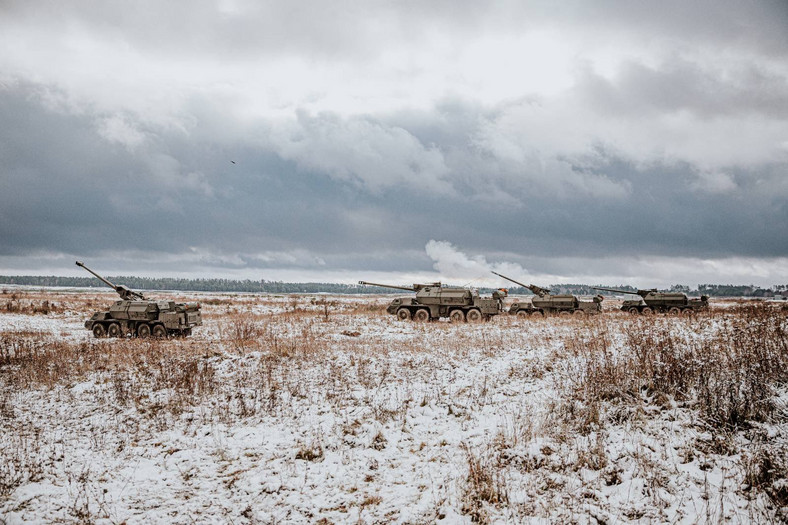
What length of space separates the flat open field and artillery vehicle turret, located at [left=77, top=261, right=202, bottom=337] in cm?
784

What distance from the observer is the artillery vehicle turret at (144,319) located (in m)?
20.5

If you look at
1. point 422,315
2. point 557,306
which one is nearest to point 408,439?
point 422,315

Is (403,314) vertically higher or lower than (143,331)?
higher

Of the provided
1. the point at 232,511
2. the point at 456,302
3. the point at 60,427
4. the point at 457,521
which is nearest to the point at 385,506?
the point at 457,521

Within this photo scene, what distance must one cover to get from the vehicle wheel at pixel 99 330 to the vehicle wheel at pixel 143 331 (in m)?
1.76

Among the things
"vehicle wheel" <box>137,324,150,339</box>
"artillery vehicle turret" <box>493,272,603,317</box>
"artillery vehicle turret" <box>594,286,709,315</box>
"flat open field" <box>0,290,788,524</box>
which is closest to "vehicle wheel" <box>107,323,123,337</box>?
"vehicle wheel" <box>137,324,150,339</box>

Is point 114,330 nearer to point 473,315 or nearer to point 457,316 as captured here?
point 457,316

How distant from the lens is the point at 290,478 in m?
6.52

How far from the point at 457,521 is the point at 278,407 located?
202 inches

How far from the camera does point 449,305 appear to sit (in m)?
26.6

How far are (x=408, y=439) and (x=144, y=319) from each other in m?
18.4

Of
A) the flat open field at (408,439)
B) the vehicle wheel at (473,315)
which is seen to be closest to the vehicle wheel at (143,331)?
the flat open field at (408,439)

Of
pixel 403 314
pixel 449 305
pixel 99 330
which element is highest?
pixel 449 305

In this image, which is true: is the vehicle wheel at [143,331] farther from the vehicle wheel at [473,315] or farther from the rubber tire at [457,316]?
the vehicle wheel at [473,315]
